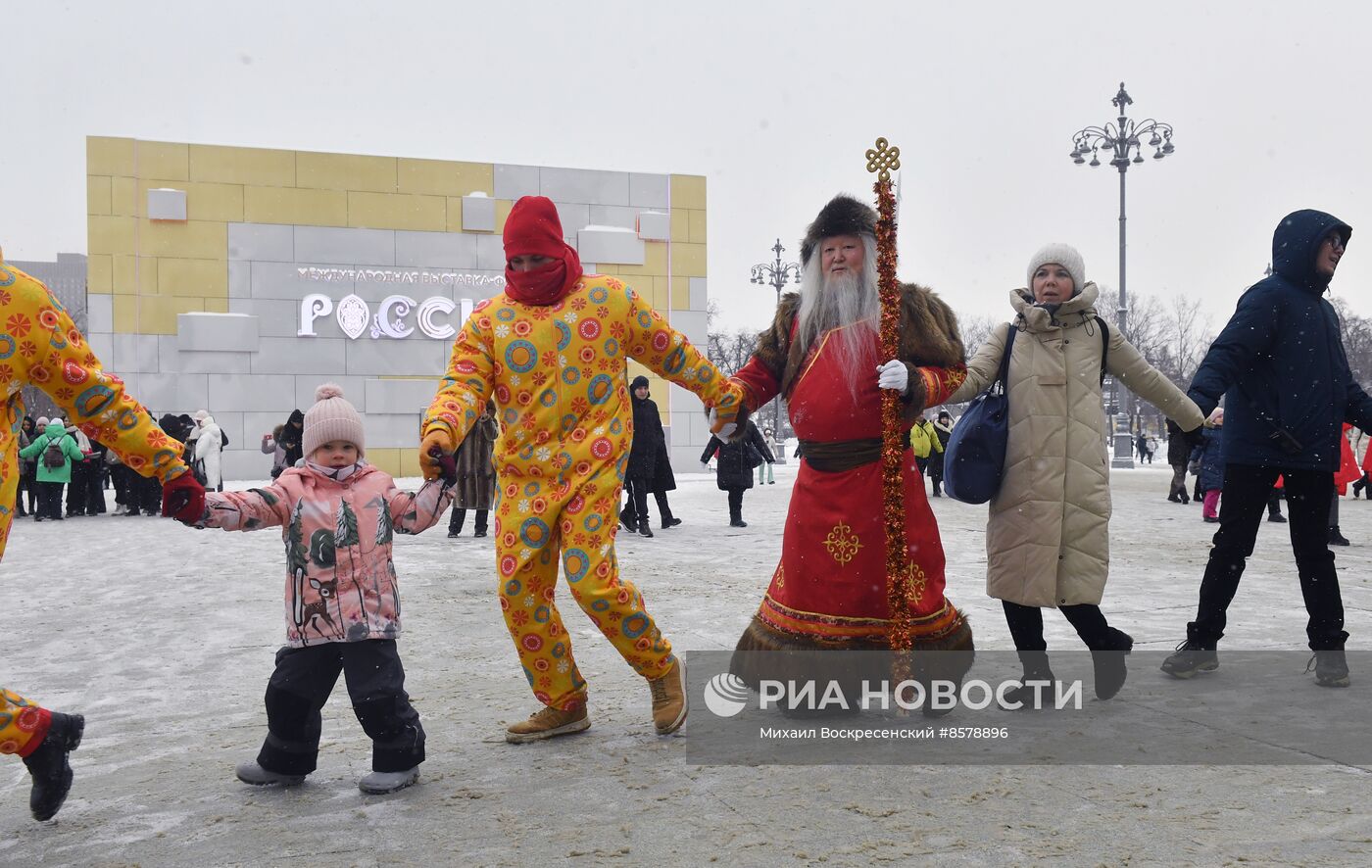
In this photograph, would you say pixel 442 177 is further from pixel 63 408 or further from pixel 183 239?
pixel 63 408

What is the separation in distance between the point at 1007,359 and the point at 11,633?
550cm

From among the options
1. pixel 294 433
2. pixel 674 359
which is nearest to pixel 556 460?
pixel 674 359

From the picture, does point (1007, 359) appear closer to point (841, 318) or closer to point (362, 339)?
point (841, 318)

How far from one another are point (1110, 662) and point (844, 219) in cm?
183

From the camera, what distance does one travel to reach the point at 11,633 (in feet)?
22.2

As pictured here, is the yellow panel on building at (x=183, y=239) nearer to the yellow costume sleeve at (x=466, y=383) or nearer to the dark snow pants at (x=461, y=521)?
the dark snow pants at (x=461, y=521)

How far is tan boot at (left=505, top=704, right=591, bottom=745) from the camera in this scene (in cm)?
406

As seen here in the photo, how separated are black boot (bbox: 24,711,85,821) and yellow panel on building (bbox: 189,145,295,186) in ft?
94.7

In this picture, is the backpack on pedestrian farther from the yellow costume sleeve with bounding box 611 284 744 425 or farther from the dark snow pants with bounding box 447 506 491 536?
the yellow costume sleeve with bounding box 611 284 744 425

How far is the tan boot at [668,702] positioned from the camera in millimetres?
4113

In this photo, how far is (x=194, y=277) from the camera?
2952 centimetres

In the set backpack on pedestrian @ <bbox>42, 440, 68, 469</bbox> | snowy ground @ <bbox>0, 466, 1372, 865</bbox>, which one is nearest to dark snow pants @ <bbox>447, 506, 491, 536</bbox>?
snowy ground @ <bbox>0, 466, 1372, 865</bbox>

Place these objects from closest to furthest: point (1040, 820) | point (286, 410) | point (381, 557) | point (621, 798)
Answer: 1. point (1040, 820)
2. point (621, 798)
3. point (381, 557)
4. point (286, 410)

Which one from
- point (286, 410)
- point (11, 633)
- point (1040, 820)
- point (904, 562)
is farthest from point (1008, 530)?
point (286, 410)
